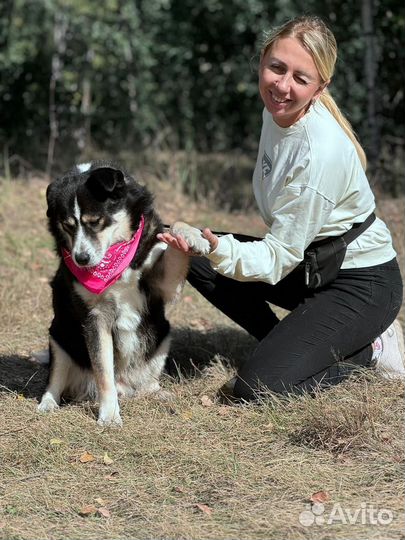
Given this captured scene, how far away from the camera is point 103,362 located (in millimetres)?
3748

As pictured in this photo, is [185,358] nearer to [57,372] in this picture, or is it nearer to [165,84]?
[57,372]

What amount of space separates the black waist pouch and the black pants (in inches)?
3.5

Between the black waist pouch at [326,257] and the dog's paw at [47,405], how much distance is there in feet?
4.56

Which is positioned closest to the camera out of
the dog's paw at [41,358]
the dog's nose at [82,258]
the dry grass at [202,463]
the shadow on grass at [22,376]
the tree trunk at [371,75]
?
the dry grass at [202,463]

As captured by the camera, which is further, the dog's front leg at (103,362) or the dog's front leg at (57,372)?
the dog's front leg at (57,372)

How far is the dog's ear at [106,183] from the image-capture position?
3.58 meters

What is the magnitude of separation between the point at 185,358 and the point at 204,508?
1.81 metres

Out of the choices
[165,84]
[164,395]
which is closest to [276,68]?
[164,395]

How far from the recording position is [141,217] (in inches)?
151

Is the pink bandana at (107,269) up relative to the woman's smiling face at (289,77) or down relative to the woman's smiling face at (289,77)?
down

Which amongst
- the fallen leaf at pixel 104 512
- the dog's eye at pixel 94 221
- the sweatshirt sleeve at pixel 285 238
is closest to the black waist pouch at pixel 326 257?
the sweatshirt sleeve at pixel 285 238

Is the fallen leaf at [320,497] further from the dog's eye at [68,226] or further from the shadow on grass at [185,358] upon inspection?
the dog's eye at [68,226]

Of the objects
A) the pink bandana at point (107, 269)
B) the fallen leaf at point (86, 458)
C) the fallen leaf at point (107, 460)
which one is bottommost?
the fallen leaf at point (86, 458)

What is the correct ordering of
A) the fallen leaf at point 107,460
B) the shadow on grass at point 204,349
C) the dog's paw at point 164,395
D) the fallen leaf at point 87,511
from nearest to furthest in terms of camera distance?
the fallen leaf at point 87,511, the fallen leaf at point 107,460, the dog's paw at point 164,395, the shadow on grass at point 204,349
